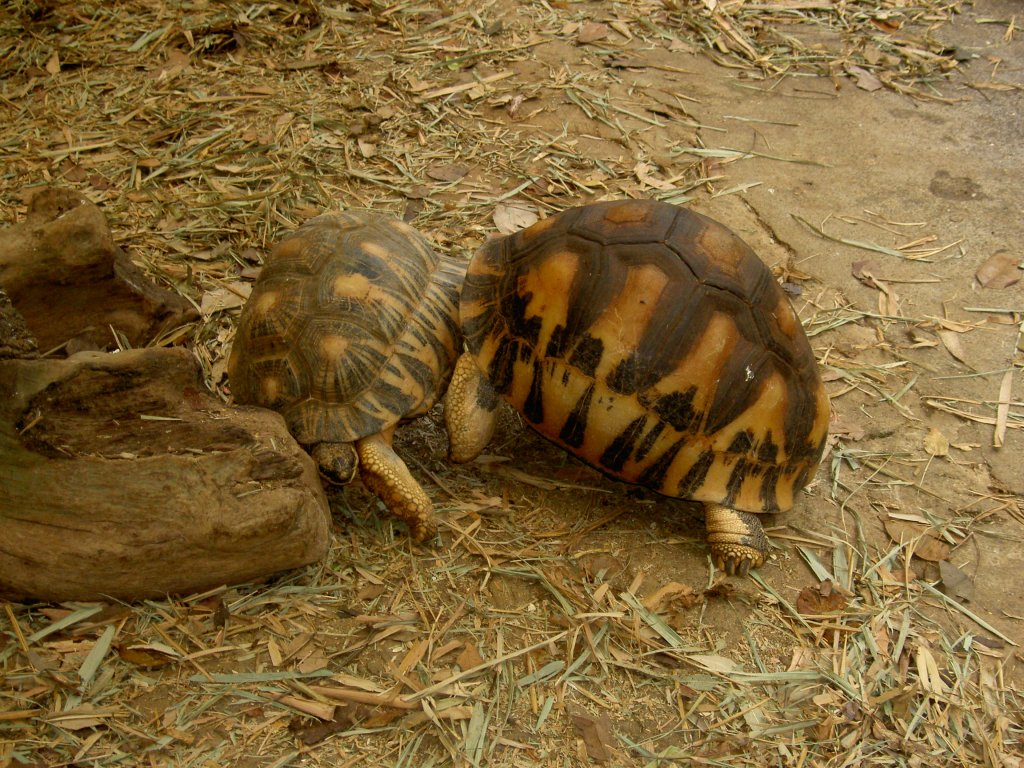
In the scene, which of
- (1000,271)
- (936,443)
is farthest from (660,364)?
(1000,271)

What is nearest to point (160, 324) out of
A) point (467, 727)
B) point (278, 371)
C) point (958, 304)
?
point (278, 371)

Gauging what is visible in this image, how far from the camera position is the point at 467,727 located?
2816 mm

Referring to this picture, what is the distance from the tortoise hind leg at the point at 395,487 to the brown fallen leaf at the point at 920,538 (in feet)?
5.91

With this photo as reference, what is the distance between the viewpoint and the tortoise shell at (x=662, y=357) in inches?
129

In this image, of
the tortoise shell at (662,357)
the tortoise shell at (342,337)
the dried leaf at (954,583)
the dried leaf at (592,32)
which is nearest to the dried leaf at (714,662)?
the tortoise shell at (662,357)

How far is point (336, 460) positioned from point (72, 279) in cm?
140

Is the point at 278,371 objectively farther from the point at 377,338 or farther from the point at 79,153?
the point at 79,153

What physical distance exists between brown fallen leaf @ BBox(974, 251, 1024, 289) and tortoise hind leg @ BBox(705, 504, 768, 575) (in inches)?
89.8

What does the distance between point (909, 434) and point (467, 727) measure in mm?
2383

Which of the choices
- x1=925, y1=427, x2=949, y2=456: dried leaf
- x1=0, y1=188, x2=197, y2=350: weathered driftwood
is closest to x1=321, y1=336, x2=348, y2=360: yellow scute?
x1=0, y1=188, x2=197, y2=350: weathered driftwood

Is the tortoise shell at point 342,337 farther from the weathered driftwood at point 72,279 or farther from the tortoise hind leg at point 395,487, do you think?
the weathered driftwood at point 72,279

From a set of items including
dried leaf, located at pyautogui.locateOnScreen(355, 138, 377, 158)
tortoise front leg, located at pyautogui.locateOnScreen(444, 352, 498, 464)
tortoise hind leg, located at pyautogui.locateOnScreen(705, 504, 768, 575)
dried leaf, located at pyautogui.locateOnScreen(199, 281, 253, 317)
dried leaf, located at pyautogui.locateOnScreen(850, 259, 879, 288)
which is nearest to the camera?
tortoise hind leg, located at pyautogui.locateOnScreen(705, 504, 768, 575)

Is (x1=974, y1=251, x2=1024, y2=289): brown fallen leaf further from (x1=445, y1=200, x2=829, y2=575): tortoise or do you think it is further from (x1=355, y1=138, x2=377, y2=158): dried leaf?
(x1=355, y1=138, x2=377, y2=158): dried leaf

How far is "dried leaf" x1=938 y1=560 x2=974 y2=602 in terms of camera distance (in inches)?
135
